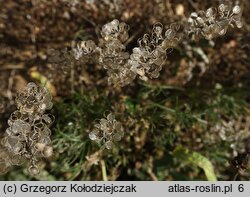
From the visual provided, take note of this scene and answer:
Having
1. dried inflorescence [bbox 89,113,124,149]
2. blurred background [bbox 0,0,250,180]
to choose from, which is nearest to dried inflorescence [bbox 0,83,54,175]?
dried inflorescence [bbox 89,113,124,149]

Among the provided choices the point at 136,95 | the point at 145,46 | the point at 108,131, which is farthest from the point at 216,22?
the point at 136,95

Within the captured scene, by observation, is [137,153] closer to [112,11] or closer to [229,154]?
[229,154]

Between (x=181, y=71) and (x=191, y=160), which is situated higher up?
(x=181, y=71)

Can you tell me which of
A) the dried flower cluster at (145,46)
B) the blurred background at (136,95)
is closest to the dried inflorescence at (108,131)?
the dried flower cluster at (145,46)

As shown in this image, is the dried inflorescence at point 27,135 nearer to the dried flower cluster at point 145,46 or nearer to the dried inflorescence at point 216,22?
the dried flower cluster at point 145,46

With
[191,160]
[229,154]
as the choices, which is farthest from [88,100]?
[229,154]

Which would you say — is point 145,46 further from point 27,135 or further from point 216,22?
point 27,135

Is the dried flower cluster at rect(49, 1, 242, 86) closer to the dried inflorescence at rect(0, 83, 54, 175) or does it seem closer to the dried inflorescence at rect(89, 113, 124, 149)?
the dried inflorescence at rect(89, 113, 124, 149)

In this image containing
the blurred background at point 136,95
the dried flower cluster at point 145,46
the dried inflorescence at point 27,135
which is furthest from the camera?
the blurred background at point 136,95
